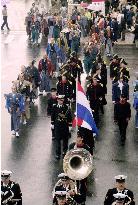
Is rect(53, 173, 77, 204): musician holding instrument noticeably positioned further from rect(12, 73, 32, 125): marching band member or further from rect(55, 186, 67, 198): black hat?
rect(12, 73, 32, 125): marching band member

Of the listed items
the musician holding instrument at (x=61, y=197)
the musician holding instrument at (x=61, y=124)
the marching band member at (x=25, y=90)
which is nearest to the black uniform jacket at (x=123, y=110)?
the musician holding instrument at (x=61, y=124)

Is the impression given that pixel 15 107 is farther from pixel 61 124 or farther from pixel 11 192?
pixel 11 192

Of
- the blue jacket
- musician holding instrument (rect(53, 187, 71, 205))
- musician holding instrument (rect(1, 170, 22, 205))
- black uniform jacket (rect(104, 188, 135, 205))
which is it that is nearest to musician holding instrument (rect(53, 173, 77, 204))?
musician holding instrument (rect(53, 187, 71, 205))

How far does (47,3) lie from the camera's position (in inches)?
1738

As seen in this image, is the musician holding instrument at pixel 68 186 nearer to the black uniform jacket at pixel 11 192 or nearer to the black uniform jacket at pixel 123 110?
the black uniform jacket at pixel 11 192

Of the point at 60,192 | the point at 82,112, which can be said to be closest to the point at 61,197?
the point at 60,192

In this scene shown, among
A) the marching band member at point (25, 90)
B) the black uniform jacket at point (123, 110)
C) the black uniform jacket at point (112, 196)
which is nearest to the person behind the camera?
the black uniform jacket at point (112, 196)

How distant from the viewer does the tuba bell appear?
39.3 ft

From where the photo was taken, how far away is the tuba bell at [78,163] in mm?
11969

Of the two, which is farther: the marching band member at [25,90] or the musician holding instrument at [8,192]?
the marching band member at [25,90]

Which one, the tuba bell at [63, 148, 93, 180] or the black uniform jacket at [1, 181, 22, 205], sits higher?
the tuba bell at [63, 148, 93, 180]

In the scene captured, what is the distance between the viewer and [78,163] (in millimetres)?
12203

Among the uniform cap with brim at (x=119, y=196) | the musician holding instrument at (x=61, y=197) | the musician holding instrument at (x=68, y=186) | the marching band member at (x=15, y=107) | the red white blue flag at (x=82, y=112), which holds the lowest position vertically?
the marching band member at (x=15, y=107)

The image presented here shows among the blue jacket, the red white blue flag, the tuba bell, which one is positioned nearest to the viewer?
the tuba bell
